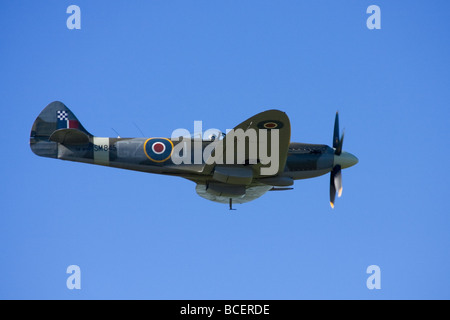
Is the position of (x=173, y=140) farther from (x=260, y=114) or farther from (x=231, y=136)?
(x=260, y=114)

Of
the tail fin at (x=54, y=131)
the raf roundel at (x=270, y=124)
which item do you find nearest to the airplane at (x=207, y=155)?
the tail fin at (x=54, y=131)

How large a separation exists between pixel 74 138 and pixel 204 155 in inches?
A: 174

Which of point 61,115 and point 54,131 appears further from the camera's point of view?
point 61,115

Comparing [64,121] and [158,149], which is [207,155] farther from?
[64,121]

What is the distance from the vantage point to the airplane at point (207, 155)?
19391 millimetres

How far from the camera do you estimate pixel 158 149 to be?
2033 centimetres

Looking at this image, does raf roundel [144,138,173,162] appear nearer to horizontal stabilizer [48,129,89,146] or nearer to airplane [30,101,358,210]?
airplane [30,101,358,210]

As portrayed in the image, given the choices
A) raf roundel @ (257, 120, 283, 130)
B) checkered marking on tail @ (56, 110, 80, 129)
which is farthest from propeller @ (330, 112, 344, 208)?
checkered marking on tail @ (56, 110, 80, 129)

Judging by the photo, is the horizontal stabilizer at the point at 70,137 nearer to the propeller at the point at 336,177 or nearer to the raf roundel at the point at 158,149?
the raf roundel at the point at 158,149

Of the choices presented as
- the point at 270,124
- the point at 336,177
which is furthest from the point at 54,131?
the point at 336,177

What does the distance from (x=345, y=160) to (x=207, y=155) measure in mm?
5053

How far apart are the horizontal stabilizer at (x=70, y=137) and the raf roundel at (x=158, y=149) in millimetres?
2074

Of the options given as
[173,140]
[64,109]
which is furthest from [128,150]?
[64,109]

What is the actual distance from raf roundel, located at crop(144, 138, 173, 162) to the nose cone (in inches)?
235
